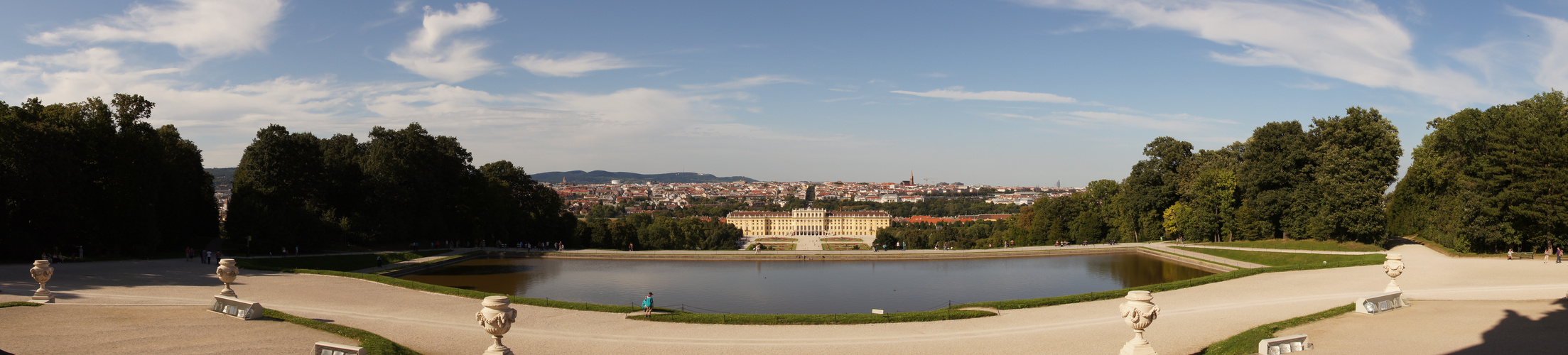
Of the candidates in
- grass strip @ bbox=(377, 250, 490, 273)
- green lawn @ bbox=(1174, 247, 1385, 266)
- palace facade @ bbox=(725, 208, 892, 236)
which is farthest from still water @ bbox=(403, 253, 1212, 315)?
palace facade @ bbox=(725, 208, 892, 236)

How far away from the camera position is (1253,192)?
33.3m

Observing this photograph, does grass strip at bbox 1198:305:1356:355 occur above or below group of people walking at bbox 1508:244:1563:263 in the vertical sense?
below

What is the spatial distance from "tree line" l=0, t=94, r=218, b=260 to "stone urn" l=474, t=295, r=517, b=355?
889 inches

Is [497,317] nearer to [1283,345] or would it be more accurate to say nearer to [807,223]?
[1283,345]

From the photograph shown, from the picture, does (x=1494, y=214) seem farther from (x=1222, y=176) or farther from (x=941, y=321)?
(x=941, y=321)

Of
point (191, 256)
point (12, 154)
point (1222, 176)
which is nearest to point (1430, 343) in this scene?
point (1222, 176)

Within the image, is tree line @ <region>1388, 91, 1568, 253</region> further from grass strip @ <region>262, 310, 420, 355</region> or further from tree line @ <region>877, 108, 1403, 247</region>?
grass strip @ <region>262, 310, 420, 355</region>

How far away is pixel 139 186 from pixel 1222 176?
1719 inches

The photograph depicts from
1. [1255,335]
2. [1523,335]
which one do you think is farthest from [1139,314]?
[1523,335]

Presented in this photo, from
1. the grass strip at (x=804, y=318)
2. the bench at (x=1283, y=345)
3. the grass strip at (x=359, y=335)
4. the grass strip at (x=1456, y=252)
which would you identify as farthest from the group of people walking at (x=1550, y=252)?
the grass strip at (x=359, y=335)

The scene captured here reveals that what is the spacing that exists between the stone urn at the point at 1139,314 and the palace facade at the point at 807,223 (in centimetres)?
10791

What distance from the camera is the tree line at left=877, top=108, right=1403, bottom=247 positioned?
28.5m

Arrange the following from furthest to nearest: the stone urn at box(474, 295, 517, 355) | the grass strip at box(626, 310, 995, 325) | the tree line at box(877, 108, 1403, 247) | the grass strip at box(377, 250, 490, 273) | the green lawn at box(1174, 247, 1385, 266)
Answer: the tree line at box(877, 108, 1403, 247)
the grass strip at box(377, 250, 490, 273)
the green lawn at box(1174, 247, 1385, 266)
the grass strip at box(626, 310, 995, 325)
the stone urn at box(474, 295, 517, 355)

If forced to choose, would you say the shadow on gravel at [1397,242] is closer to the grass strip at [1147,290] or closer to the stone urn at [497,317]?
the grass strip at [1147,290]
